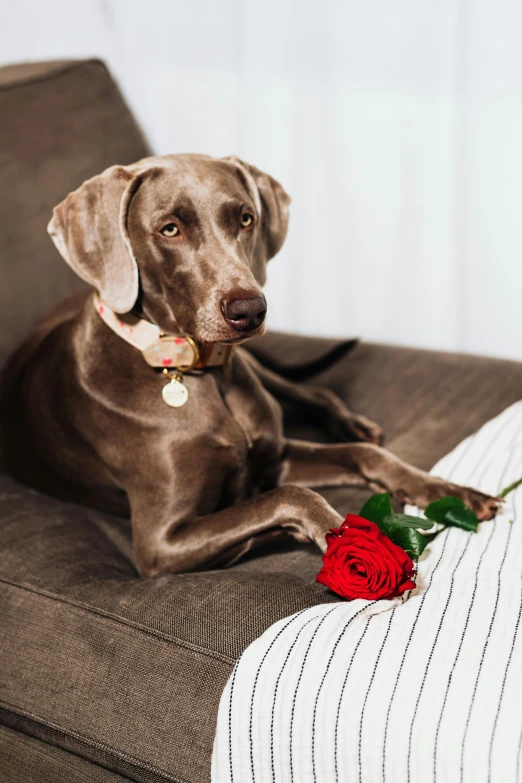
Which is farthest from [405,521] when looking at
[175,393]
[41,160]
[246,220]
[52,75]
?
[52,75]

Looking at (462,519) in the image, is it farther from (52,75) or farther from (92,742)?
(52,75)

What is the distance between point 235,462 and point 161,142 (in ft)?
5.58

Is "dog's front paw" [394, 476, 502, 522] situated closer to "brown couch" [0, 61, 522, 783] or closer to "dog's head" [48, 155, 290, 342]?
"brown couch" [0, 61, 522, 783]

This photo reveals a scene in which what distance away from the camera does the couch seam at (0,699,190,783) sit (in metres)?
1.33

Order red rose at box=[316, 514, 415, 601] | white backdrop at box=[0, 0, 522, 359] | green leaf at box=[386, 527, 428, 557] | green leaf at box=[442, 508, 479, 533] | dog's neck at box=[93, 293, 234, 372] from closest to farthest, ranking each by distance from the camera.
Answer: red rose at box=[316, 514, 415, 601]
green leaf at box=[386, 527, 428, 557]
green leaf at box=[442, 508, 479, 533]
dog's neck at box=[93, 293, 234, 372]
white backdrop at box=[0, 0, 522, 359]

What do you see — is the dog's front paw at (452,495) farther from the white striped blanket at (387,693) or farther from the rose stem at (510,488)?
the white striped blanket at (387,693)

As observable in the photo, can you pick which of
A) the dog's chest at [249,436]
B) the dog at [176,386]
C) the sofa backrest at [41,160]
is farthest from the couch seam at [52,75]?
the dog's chest at [249,436]

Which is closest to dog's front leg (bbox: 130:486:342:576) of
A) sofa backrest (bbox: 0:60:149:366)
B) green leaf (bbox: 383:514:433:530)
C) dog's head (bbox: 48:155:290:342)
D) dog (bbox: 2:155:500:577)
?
dog (bbox: 2:155:500:577)

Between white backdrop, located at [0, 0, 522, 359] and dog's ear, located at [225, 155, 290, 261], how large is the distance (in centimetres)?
100

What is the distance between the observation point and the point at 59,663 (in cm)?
145

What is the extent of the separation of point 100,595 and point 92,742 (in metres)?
0.24

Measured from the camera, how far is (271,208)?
1.85 meters

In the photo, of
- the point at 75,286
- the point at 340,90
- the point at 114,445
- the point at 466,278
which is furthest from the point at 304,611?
the point at 340,90

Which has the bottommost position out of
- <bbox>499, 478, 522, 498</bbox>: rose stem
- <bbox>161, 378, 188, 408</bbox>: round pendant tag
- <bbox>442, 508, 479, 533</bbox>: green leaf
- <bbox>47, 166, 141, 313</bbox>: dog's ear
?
<bbox>499, 478, 522, 498</bbox>: rose stem
